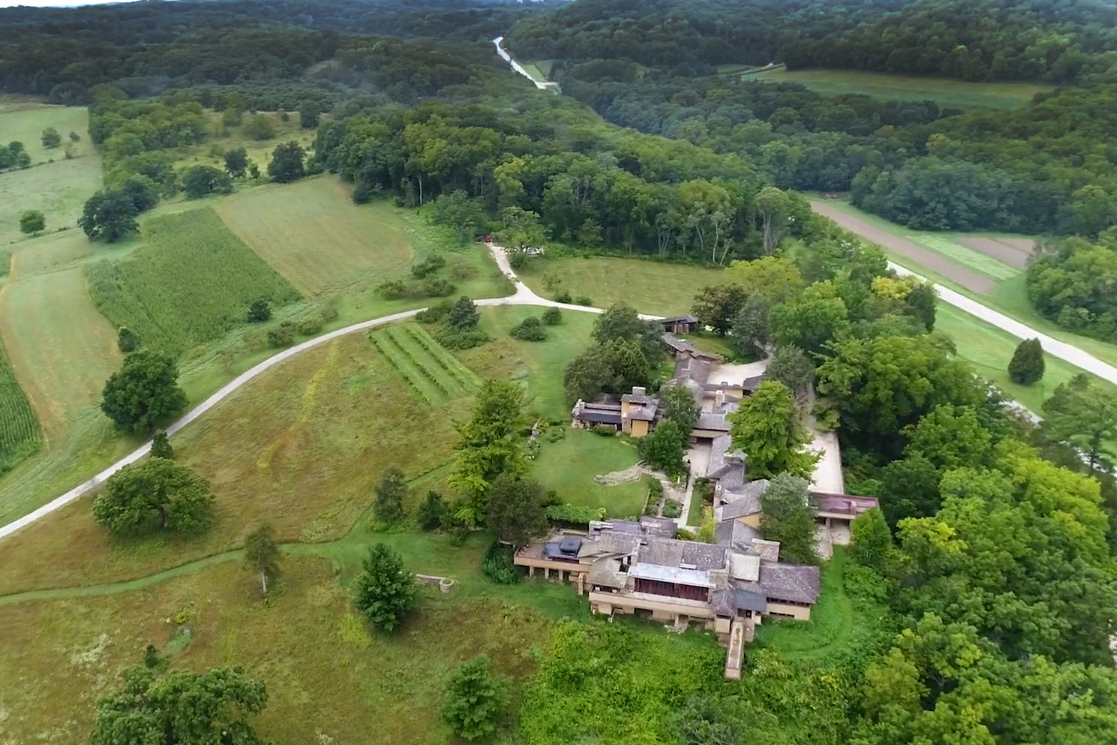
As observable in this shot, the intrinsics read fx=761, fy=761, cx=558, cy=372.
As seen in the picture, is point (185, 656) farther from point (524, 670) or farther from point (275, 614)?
point (524, 670)

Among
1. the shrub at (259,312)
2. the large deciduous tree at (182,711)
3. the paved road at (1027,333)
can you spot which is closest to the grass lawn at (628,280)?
the paved road at (1027,333)

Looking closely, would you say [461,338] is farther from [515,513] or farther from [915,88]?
[915,88]

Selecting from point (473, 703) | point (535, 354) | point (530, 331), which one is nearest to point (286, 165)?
point (530, 331)

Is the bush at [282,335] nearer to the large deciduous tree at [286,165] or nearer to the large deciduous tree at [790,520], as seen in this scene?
the large deciduous tree at [790,520]

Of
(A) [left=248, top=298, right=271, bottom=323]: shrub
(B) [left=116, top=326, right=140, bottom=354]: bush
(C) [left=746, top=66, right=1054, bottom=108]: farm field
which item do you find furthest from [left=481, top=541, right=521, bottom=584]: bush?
(C) [left=746, top=66, right=1054, bottom=108]: farm field

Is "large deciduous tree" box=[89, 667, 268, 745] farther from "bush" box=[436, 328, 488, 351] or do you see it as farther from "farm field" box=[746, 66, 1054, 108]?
"farm field" box=[746, 66, 1054, 108]

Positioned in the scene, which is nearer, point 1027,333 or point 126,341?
point 126,341
